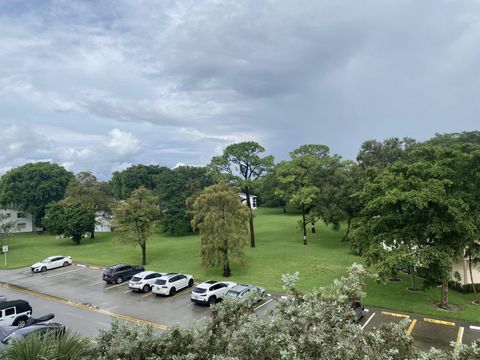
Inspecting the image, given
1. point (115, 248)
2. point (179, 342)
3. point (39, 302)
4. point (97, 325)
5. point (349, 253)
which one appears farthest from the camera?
point (115, 248)

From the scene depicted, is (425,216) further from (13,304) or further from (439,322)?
(13,304)

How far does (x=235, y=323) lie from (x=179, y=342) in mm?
1382

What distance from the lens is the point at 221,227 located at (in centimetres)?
2817

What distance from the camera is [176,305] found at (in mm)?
22359

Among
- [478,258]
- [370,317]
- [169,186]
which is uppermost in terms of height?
[169,186]

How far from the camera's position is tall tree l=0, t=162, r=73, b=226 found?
64250 millimetres

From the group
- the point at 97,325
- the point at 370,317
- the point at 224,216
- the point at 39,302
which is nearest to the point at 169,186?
the point at 224,216

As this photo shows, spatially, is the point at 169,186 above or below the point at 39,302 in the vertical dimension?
above

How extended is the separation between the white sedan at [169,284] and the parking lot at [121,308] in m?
0.44

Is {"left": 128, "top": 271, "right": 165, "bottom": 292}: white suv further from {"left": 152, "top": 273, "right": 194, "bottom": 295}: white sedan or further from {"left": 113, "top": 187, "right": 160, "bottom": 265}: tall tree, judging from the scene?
{"left": 113, "top": 187, "right": 160, "bottom": 265}: tall tree

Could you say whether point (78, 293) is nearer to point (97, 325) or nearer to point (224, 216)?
point (97, 325)

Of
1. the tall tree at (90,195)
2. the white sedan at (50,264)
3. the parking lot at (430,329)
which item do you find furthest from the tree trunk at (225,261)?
the tall tree at (90,195)

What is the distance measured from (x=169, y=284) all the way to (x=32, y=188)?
54.5m

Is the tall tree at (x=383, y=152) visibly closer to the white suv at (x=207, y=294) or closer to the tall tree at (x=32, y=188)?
the white suv at (x=207, y=294)
